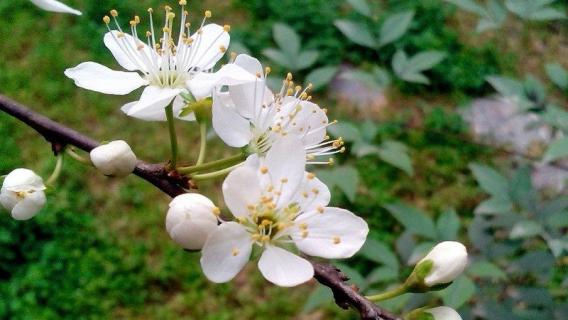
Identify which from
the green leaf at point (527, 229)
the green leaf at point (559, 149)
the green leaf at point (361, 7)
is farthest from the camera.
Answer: the green leaf at point (361, 7)

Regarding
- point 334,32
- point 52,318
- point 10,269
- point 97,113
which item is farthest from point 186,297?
point 334,32

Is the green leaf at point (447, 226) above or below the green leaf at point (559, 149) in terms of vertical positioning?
below

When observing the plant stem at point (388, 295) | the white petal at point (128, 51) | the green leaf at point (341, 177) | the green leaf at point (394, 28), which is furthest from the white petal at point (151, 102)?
the green leaf at point (394, 28)

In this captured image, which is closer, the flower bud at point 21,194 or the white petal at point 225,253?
the white petal at point 225,253

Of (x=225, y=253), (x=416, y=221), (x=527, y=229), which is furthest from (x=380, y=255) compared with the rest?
(x=225, y=253)

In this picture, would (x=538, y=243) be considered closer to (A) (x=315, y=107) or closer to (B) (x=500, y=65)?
(B) (x=500, y=65)

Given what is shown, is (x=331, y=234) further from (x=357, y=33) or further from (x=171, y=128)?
(x=357, y=33)

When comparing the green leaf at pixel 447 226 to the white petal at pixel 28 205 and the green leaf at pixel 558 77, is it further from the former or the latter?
the white petal at pixel 28 205

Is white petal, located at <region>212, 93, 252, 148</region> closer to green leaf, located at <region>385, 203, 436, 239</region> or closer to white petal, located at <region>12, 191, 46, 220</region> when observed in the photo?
white petal, located at <region>12, 191, 46, 220</region>
